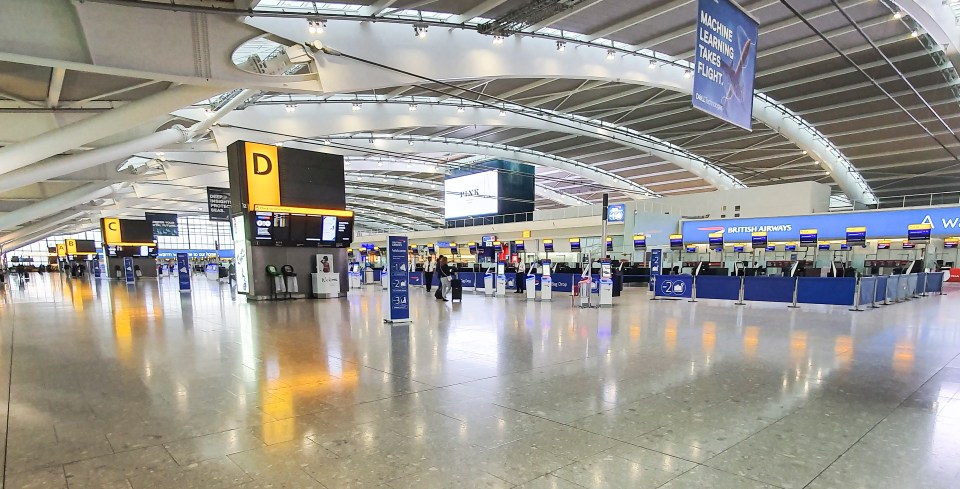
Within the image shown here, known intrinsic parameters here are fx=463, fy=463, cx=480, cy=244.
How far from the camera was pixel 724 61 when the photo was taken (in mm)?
6488

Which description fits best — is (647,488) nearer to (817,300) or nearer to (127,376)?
(127,376)

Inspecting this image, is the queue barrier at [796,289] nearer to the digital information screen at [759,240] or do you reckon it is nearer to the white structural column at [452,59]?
the digital information screen at [759,240]

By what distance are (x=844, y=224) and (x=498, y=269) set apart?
16904 millimetres

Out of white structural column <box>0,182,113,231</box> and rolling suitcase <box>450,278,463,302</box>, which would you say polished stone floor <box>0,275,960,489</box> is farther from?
white structural column <box>0,182,113,231</box>

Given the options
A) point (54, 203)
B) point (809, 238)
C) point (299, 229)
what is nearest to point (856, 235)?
point (809, 238)

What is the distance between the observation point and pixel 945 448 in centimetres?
314

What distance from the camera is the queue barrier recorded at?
1172 centimetres

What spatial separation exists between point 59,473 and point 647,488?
346 centimetres

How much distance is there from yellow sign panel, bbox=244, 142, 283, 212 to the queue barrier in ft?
40.1

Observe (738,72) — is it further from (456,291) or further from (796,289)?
(456,291)

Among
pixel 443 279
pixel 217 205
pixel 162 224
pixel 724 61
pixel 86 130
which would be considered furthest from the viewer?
pixel 162 224

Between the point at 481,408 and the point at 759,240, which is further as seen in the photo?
the point at 759,240

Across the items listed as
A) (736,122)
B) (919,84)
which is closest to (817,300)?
(736,122)

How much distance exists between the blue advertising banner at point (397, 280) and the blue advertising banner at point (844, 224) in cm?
2056
